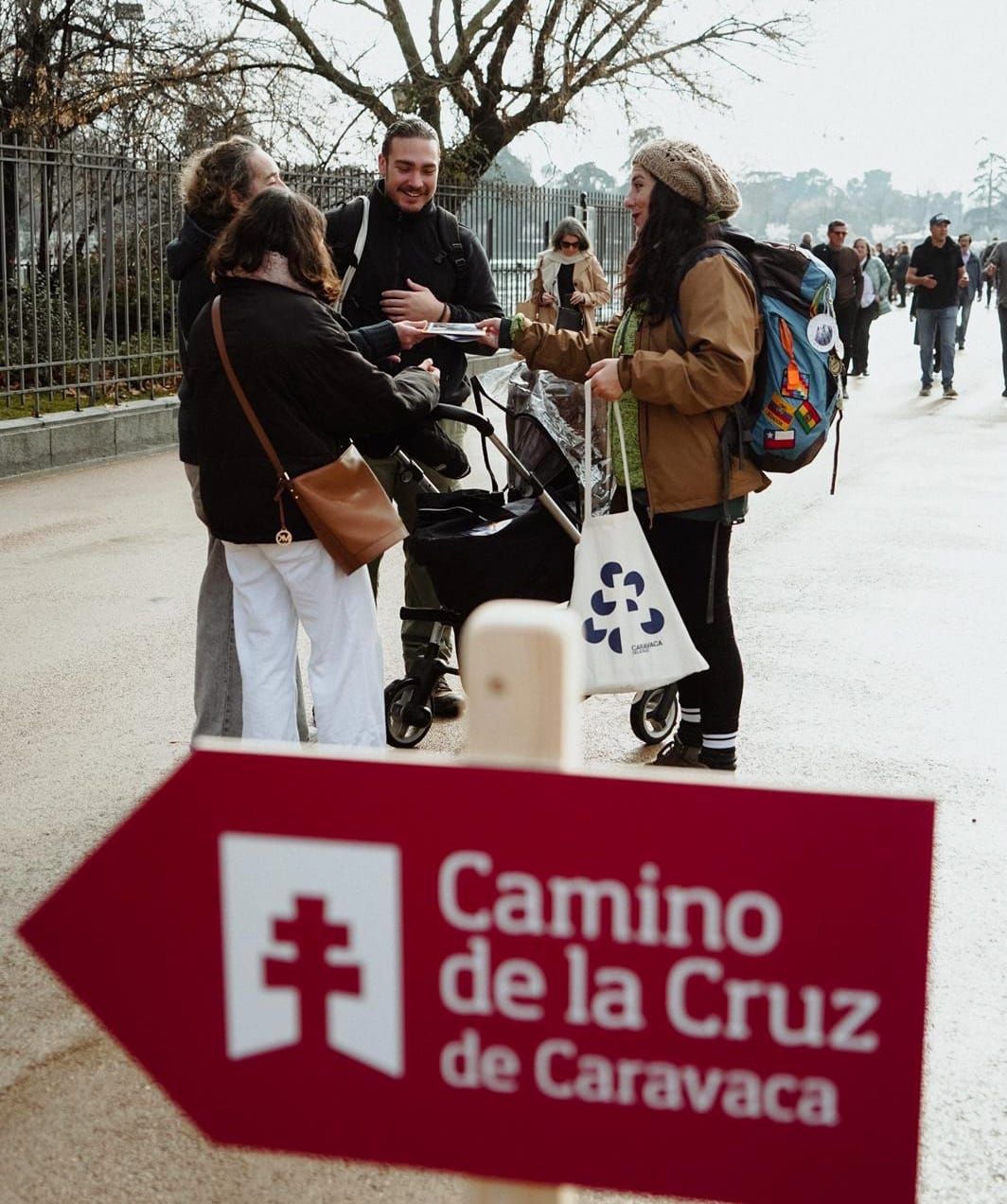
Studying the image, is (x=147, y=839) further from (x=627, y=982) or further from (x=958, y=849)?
(x=958, y=849)

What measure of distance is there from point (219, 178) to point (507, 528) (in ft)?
4.17

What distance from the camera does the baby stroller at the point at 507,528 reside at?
461 centimetres

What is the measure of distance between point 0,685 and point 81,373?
6.82 m

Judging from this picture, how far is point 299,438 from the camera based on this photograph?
403 cm

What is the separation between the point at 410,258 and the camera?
532 cm

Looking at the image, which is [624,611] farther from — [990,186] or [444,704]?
[990,186]

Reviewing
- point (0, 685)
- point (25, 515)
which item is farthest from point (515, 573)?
point (25, 515)

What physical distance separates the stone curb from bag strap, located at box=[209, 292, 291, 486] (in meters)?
7.28

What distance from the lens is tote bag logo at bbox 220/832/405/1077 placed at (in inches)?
58.3

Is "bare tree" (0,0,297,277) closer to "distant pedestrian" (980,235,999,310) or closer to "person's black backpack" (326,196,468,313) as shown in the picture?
"distant pedestrian" (980,235,999,310)

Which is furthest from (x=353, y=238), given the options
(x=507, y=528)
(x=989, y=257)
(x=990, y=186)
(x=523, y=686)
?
(x=990, y=186)

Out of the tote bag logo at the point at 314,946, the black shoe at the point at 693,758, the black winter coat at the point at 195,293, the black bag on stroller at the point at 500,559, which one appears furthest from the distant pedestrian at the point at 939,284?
the tote bag logo at the point at 314,946

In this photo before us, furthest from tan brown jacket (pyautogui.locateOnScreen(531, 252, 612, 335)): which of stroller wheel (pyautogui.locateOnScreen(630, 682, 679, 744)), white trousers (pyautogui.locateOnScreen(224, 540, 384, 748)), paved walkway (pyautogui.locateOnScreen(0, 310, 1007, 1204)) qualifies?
Answer: white trousers (pyautogui.locateOnScreen(224, 540, 384, 748))

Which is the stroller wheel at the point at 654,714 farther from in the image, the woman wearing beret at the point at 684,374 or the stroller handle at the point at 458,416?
the stroller handle at the point at 458,416
